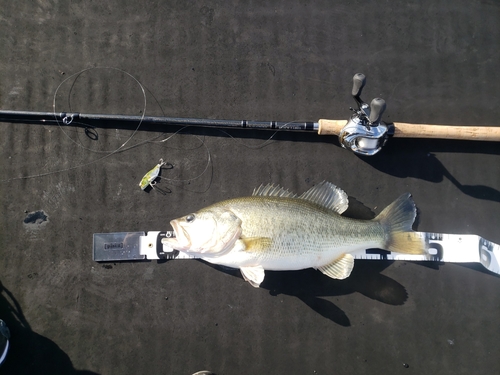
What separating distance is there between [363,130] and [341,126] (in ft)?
0.70

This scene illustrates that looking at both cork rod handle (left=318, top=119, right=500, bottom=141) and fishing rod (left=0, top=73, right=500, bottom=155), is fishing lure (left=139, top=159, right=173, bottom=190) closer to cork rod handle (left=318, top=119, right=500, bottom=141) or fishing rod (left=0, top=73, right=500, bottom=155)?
fishing rod (left=0, top=73, right=500, bottom=155)

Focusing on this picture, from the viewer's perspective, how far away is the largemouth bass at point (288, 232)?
247cm

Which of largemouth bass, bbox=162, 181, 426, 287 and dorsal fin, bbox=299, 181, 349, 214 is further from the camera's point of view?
dorsal fin, bbox=299, 181, 349, 214

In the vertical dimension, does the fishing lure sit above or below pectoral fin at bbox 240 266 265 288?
above

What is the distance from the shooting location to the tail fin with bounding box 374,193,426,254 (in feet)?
8.80

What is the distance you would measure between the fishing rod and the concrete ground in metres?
0.12

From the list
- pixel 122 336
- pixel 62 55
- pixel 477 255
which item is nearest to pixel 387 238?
pixel 477 255

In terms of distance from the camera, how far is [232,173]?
3.05 meters

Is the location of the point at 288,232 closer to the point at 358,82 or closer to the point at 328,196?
the point at 328,196

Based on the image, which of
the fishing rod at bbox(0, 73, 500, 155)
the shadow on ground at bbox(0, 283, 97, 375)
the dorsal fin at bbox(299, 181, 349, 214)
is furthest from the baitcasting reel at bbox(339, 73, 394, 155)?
the shadow on ground at bbox(0, 283, 97, 375)

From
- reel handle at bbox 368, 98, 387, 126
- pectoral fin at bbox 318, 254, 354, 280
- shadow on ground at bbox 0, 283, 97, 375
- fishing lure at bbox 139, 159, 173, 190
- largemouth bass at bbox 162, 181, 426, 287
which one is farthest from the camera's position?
fishing lure at bbox 139, 159, 173, 190

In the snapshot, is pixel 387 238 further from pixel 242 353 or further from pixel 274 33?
pixel 274 33

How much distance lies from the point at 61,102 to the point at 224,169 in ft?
5.90

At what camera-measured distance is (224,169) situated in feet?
10.0
